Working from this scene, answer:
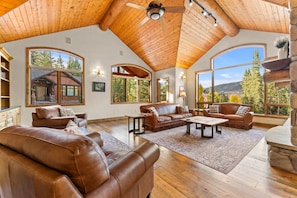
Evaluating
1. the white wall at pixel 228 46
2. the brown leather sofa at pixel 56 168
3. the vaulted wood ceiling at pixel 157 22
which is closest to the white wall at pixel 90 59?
the vaulted wood ceiling at pixel 157 22

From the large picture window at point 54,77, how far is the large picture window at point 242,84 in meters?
5.99

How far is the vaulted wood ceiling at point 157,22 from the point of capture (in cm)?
376

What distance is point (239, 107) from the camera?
548cm

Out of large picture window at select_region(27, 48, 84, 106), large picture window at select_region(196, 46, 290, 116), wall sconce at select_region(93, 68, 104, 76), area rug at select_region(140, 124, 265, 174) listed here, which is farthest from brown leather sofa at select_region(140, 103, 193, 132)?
large picture window at select_region(27, 48, 84, 106)

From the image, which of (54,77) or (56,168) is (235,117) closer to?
(56,168)

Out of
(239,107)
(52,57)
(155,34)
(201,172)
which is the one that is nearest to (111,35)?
(155,34)

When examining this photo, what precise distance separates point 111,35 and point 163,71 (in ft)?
10.8

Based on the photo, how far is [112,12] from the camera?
5273mm

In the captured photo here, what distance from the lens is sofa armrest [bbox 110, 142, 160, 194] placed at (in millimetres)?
1047

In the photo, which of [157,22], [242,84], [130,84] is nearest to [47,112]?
[130,84]

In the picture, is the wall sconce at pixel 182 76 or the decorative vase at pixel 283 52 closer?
the decorative vase at pixel 283 52

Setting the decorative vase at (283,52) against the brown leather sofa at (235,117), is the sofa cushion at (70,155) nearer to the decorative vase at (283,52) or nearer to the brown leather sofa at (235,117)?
the decorative vase at (283,52)

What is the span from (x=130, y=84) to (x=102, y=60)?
1980 millimetres

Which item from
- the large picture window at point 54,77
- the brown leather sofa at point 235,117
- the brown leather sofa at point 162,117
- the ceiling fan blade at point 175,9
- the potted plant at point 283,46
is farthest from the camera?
the large picture window at point 54,77
